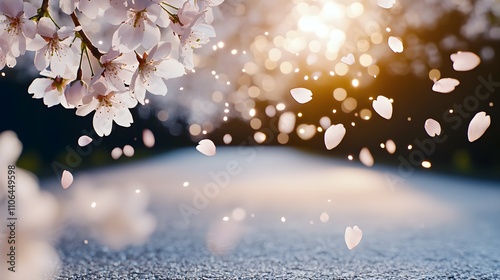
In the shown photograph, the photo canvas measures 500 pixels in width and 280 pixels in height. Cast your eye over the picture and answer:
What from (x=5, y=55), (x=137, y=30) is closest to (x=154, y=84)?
(x=137, y=30)

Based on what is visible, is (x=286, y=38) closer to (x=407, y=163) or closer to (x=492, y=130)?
(x=407, y=163)

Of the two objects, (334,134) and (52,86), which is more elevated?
(334,134)

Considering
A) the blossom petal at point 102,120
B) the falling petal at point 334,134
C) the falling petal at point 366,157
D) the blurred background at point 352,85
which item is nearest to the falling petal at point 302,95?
the falling petal at point 334,134

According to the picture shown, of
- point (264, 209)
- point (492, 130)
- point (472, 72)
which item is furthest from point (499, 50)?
point (264, 209)

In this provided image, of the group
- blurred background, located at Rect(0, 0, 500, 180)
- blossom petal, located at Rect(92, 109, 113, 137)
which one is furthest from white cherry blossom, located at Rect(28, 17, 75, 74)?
blurred background, located at Rect(0, 0, 500, 180)

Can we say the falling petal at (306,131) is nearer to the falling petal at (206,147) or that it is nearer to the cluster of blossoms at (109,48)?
the falling petal at (206,147)

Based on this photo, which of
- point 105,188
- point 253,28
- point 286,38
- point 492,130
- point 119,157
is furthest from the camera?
point 119,157

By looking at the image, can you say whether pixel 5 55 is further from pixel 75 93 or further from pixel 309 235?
pixel 309 235
